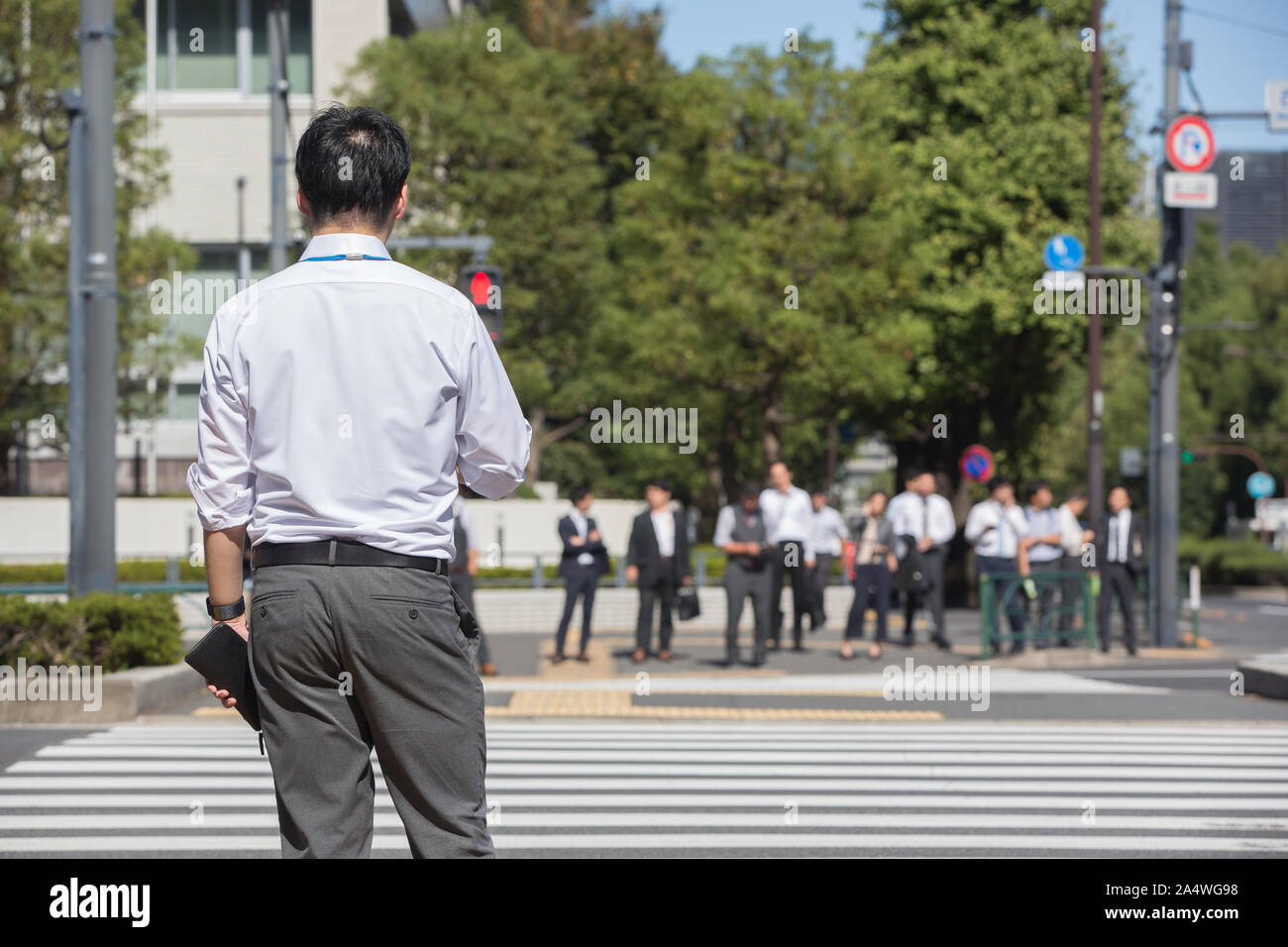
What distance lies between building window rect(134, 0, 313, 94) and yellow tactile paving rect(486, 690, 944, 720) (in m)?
22.4

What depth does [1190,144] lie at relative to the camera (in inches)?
762

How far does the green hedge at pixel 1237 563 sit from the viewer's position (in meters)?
48.3

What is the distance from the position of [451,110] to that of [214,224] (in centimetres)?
534

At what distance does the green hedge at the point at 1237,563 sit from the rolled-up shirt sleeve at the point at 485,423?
48.8m

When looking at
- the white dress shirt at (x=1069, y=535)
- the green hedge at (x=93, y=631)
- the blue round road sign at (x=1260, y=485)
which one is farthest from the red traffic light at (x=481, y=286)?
the blue round road sign at (x=1260, y=485)

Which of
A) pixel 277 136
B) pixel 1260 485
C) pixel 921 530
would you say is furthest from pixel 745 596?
pixel 1260 485

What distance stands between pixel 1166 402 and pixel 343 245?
1848 cm

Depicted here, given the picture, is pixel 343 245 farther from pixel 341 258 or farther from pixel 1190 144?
pixel 1190 144

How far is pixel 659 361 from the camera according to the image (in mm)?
31906

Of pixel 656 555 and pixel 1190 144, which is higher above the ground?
pixel 1190 144

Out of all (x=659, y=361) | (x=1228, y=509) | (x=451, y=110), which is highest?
(x=451, y=110)

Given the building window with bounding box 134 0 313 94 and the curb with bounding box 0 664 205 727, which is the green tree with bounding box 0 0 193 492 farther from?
the curb with bounding box 0 664 205 727

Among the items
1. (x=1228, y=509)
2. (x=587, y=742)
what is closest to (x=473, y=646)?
(x=587, y=742)

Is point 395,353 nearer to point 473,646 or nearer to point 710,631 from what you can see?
point 473,646
